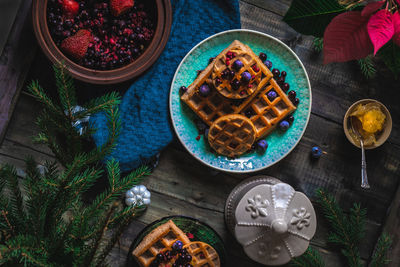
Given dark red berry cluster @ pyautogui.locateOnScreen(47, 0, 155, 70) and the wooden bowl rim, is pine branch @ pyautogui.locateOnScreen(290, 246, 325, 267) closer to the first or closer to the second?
the wooden bowl rim

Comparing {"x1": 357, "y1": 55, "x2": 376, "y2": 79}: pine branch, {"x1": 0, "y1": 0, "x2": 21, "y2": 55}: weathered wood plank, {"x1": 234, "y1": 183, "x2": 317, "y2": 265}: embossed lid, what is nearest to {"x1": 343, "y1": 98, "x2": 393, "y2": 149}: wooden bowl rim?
{"x1": 357, "y1": 55, "x2": 376, "y2": 79}: pine branch

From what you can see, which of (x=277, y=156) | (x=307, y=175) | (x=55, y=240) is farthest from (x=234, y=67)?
(x=55, y=240)

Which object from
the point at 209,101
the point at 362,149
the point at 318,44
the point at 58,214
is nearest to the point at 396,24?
the point at 318,44

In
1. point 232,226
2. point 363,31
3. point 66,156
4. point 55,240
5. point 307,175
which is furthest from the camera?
point 307,175

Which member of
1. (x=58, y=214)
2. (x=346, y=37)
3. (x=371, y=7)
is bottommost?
(x=58, y=214)

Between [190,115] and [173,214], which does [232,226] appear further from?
[190,115]

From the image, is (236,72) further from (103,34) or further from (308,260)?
(308,260)
